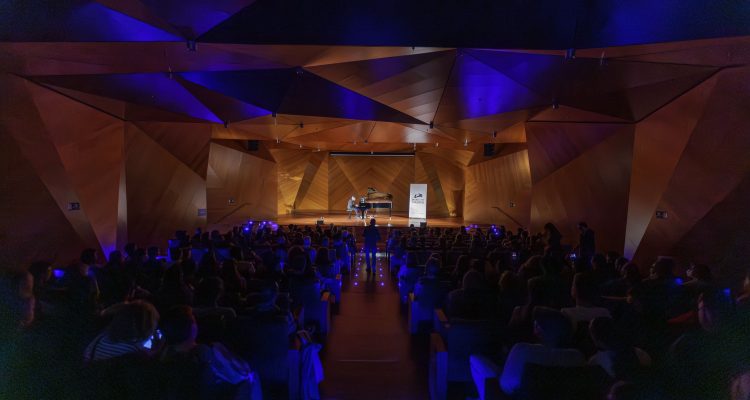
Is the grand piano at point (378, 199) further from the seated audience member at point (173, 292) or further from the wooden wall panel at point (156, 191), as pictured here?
the seated audience member at point (173, 292)

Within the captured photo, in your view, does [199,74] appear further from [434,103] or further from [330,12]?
[434,103]

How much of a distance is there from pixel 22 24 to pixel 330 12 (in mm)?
3915

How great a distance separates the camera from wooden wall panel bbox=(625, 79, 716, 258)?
767 centimetres

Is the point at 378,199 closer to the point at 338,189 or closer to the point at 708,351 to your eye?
the point at 338,189

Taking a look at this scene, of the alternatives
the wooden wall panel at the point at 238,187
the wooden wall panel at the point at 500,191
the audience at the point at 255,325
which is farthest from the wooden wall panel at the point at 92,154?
the wooden wall panel at the point at 500,191

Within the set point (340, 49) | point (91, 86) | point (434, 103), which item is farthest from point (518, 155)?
point (91, 86)

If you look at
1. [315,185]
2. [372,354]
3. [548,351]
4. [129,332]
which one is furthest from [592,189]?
[315,185]

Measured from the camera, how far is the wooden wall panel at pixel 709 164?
22.0 ft

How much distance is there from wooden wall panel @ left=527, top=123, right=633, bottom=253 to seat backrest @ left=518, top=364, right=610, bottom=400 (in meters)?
8.83

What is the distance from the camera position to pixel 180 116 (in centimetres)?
1120

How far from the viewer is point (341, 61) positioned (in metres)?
7.44

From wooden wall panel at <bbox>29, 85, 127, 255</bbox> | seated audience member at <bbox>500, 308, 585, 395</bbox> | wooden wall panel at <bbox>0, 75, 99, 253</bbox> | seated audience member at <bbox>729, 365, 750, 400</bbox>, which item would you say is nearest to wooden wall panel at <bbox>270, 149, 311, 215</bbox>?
wooden wall panel at <bbox>29, 85, 127, 255</bbox>

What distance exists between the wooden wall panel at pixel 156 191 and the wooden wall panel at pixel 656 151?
13.2 m

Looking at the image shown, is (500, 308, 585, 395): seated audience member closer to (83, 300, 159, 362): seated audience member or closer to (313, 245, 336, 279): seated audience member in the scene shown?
(83, 300, 159, 362): seated audience member
